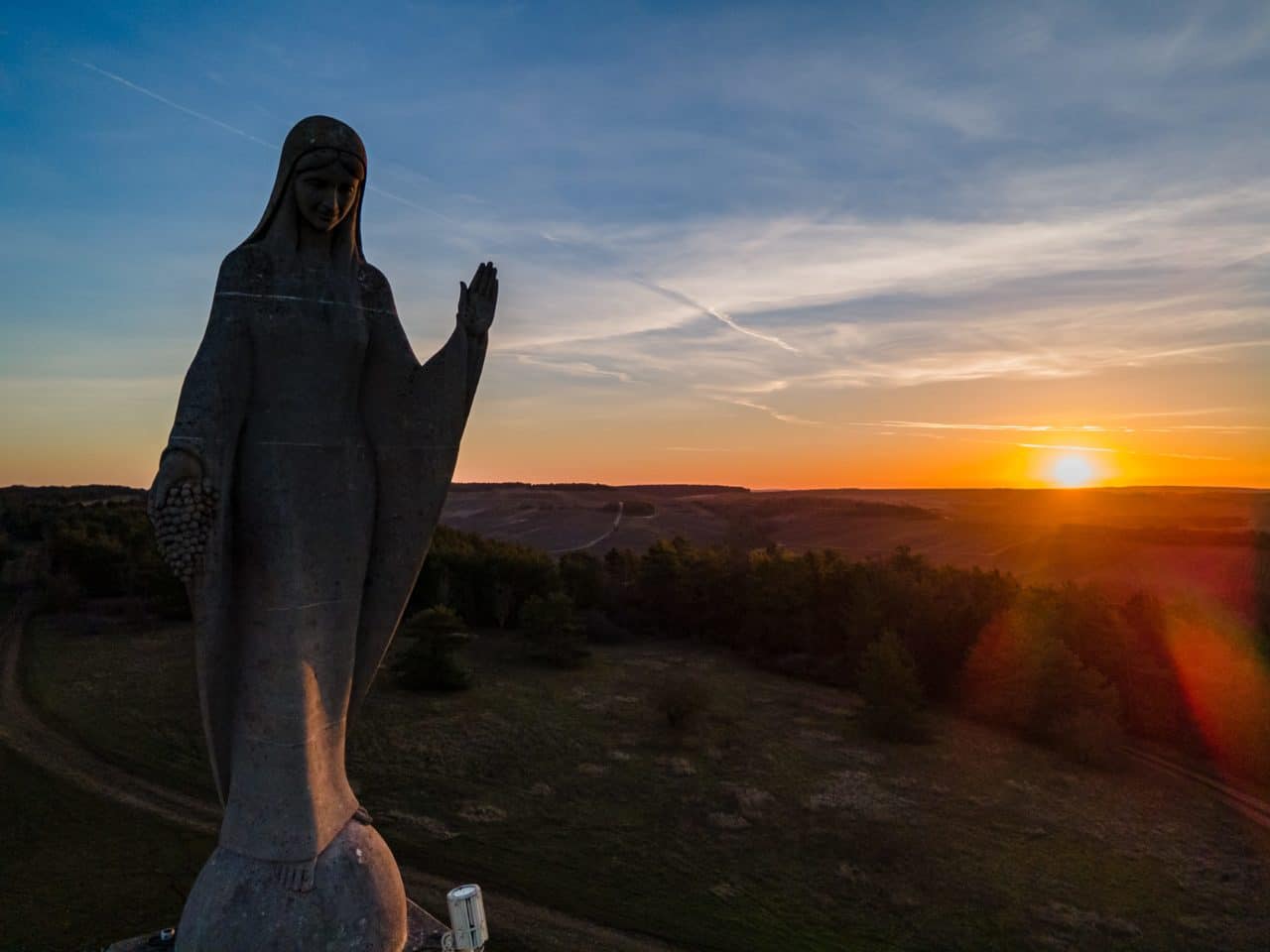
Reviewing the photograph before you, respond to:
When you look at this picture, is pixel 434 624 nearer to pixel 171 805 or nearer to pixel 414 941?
pixel 171 805

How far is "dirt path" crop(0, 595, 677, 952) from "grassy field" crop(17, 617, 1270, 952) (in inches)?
19.5

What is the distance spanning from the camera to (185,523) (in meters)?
7.34

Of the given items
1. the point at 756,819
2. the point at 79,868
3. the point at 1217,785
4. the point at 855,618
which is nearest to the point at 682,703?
the point at 756,819

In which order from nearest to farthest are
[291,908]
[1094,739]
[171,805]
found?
1. [291,908]
2. [171,805]
3. [1094,739]

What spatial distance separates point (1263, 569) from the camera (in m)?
55.3

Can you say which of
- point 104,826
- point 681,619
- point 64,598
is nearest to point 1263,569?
point 681,619

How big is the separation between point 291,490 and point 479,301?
2.57m

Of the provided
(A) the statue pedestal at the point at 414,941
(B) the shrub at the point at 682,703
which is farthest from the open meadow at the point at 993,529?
(A) the statue pedestal at the point at 414,941

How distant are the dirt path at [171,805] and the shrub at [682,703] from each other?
13.9 m

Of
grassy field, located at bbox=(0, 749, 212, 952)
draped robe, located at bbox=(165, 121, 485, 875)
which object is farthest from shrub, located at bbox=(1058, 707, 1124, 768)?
draped robe, located at bbox=(165, 121, 485, 875)

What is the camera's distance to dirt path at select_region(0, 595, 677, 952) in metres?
16.5

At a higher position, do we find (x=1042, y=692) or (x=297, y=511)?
(x=297, y=511)

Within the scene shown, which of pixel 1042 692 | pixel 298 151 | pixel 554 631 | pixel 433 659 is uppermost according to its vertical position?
pixel 298 151

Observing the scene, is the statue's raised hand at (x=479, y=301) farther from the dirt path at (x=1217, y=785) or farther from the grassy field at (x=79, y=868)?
→ the dirt path at (x=1217, y=785)
